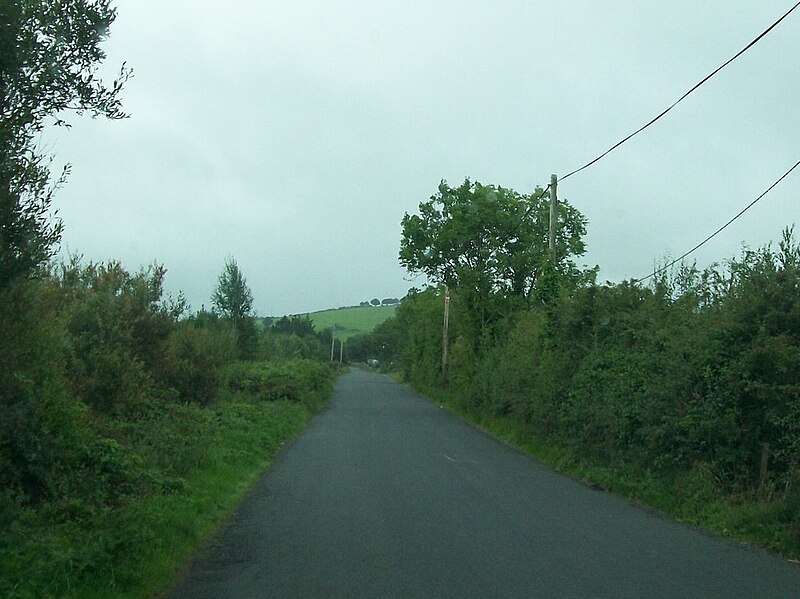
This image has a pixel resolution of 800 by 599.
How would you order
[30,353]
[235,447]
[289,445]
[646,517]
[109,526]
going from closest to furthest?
[109,526] → [30,353] → [646,517] → [235,447] → [289,445]

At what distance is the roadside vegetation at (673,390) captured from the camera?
1382cm

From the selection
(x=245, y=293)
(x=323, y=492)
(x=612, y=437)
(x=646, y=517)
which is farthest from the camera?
(x=245, y=293)

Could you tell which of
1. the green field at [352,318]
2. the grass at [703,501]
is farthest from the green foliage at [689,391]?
the green field at [352,318]

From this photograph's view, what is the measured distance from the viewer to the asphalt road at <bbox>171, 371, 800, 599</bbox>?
8.86 metres

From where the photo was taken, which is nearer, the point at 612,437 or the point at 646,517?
the point at 646,517

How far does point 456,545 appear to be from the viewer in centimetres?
1087

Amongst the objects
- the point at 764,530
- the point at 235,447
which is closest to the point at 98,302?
the point at 235,447

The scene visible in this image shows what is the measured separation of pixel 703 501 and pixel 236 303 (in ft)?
115

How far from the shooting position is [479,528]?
39.6 ft

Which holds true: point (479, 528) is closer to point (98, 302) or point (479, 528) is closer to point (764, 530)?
point (764, 530)

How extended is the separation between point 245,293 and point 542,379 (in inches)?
973

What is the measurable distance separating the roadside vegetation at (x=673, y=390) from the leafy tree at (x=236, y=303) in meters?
15.0

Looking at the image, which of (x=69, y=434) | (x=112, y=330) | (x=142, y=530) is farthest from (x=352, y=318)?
(x=142, y=530)

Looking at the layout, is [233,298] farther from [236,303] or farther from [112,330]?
[112,330]
